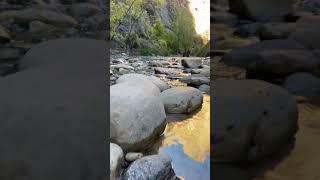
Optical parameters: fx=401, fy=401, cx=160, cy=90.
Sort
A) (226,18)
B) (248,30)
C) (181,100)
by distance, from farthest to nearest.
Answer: (226,18)
(248,30)
(181,100)

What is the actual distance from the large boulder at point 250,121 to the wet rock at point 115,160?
0.47 m

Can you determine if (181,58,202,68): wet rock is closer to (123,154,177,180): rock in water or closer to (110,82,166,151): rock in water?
(110,82,166,151): rock in water

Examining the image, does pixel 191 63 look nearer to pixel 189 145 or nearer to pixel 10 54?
pixel 10 54

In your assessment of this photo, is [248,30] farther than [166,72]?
Yes

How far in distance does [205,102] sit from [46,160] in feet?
6.50

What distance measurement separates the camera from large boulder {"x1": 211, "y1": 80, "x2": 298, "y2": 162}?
6.43 ft

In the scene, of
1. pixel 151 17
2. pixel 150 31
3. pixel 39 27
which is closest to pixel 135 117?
pixel 39 27

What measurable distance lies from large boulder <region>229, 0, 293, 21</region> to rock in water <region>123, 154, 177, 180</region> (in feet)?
18.0

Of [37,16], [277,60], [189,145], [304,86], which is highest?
[37,16]

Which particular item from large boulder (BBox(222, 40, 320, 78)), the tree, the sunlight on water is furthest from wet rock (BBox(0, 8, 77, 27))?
the sunlight on water

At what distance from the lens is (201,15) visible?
1033cm

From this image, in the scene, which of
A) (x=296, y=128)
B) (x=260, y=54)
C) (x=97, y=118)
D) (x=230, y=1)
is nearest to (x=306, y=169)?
(x=296, y=128)

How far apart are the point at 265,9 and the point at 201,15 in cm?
343

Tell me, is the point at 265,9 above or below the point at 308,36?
above
